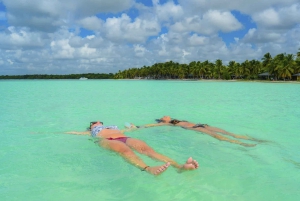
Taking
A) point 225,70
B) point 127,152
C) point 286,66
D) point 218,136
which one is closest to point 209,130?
point 218,136

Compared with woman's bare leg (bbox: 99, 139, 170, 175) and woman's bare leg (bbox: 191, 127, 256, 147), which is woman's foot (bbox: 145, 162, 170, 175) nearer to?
woman's bare leg (bbox: 99, 139, 170, 175)

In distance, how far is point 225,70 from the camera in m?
78.9

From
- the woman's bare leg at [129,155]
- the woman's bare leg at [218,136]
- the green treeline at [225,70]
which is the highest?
the green treeline at [225,70]

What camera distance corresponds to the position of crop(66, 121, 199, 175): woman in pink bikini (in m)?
4.18

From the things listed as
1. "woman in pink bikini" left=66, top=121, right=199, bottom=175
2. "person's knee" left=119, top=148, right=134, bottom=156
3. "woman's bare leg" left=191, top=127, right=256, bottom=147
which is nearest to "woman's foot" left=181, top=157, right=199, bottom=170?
"woman in pink bikini" left=66, top=121, right=199, bottom=175

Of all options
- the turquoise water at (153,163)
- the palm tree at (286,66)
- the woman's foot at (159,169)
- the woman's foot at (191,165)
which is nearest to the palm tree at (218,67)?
the palm tree at (286,66)

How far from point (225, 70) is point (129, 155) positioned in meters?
78.4

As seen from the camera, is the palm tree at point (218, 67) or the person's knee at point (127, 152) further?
the palm tree at point (218, 67)

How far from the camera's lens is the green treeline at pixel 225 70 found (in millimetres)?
56728

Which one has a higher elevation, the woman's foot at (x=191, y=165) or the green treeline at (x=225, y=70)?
the green treeline at (x=225, y=70)

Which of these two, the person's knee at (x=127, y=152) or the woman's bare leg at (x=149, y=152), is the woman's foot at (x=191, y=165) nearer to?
the woman's bare leg at (x=149, y=152)

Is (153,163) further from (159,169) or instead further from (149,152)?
(159,169)

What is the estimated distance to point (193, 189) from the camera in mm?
3781

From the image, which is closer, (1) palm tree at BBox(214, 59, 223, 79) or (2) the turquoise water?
(2) the turquoise water
